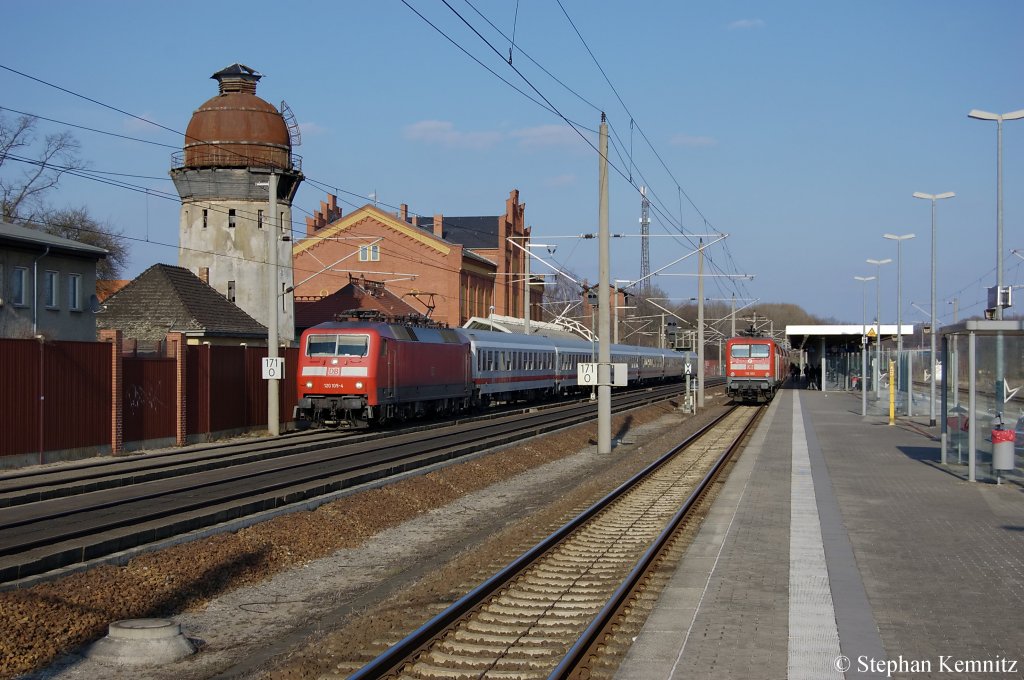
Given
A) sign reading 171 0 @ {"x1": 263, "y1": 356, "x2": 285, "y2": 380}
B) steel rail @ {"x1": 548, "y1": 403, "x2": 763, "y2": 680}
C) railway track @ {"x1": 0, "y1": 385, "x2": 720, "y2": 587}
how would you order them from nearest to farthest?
steel rail @ {"x1": 548, "y1": 403, "x2": 763, "y2": 680}, railway track @ {"x1": 0, "y1": 385, "x2": 720, "y2": 587}, sign reading 171 0 @ {"x1": 263, "y1": 356, "x2": 285, "y2": 380}

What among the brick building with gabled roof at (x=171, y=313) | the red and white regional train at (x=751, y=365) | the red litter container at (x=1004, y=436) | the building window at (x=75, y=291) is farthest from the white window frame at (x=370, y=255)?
the red litter container at (x=1004, y=436)

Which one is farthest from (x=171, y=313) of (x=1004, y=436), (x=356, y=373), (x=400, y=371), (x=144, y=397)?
(x=1004, y=436)

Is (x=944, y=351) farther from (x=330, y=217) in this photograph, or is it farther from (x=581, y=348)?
(x=330, y=217)

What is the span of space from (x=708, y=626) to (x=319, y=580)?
16.3 ft

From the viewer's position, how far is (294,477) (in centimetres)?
1848

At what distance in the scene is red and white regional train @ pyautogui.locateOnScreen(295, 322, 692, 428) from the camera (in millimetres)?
28453

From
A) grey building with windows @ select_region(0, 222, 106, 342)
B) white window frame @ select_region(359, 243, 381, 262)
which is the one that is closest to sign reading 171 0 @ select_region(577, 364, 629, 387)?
grey building with windows @ select_region(0, 222, 106, 342)

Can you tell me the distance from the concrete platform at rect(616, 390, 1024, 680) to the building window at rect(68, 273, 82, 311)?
83.4ft

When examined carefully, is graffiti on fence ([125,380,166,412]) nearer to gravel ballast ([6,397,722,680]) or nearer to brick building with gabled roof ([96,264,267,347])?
gravel ballast ([6,397,722,680])

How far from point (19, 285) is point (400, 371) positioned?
1291 centimetres

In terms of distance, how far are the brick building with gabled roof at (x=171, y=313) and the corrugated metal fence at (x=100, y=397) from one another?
13331 millimetres

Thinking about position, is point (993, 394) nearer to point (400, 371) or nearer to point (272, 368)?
point (400, 371)

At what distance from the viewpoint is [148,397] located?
81.7 ft

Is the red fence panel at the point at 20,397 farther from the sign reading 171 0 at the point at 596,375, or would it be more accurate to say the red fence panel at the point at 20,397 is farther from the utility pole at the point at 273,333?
the sign reading 171 0 at the point at 596,375
